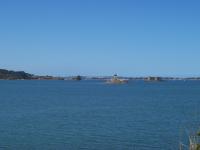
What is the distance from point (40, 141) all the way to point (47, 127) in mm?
7790

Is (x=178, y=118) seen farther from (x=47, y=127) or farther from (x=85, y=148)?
(x=85, y=148)

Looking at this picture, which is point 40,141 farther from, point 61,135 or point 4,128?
point 4,128

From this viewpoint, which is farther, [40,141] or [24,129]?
[24,129]

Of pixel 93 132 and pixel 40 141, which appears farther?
pixel 93 132

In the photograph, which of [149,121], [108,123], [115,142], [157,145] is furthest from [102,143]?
[149,121]

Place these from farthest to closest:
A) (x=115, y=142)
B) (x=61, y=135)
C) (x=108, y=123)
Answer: (x=108, y=123)
(x=61, y=135)
(x=115, y=142)

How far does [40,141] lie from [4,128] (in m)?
7.65

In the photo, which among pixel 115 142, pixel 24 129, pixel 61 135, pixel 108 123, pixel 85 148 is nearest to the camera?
pixel 85 148

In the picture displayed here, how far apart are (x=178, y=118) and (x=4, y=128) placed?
19.6 metres

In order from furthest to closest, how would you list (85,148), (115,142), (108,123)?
(108,123) → (115,142) → (85,148)

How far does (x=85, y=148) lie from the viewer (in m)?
31.7

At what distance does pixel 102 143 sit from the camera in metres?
33.3

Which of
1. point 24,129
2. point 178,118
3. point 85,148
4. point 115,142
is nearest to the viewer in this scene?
point 85,148

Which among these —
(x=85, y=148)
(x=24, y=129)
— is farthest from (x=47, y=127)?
(x=85, y=148)
